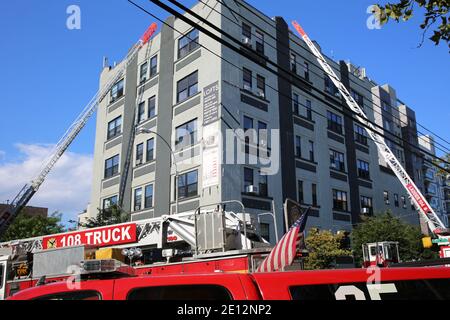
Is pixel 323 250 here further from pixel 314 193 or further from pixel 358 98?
pixel 358 98

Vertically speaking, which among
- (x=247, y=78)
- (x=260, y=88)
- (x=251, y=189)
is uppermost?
(x=247, y=78)

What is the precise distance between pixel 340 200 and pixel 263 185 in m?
10.1

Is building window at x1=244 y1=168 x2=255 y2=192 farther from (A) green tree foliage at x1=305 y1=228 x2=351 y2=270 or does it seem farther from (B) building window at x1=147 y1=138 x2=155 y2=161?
(B) building window at x1=147 y1=138 x2=155 y2=161

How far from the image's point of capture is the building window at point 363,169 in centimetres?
4037

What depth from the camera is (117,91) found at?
38438 mm

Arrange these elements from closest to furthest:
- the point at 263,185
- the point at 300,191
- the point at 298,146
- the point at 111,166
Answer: the point at 263,185 < the point at 300,191 < the point at 298,146 < the point at 111,166

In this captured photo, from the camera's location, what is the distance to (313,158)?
34.8m

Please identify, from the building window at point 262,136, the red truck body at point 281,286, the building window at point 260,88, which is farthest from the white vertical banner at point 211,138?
the red truck body at point 281,286

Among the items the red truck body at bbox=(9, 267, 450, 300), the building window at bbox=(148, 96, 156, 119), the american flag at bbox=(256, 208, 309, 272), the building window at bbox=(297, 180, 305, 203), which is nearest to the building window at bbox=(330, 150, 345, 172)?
the building window at bbox=(297, 180, 305, 203)

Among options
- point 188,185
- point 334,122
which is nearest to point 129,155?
point 188,185

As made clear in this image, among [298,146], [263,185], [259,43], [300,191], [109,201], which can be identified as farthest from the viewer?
[109,201]

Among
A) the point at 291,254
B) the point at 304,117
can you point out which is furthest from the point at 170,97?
the point at 291,254

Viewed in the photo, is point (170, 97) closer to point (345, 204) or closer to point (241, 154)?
point (241, 154)
